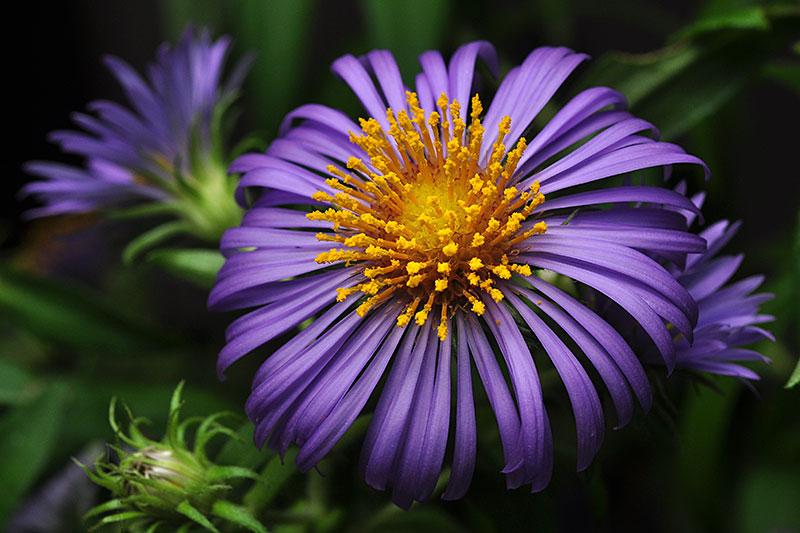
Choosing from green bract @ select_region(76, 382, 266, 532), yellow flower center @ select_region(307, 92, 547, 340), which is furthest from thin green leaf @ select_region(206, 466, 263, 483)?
yellow flower center @ select_region(307, 92, 547, 340)

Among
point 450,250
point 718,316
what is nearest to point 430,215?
point 450,250

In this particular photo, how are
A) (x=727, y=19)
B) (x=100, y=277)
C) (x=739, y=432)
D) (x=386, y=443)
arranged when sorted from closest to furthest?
(x=386, y=443)
(x=727, y=19)
(x=739, y=432)
(x=100, y=277)

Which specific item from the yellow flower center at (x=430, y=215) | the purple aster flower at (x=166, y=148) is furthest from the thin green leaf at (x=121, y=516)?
the purple aster flower at (x=166, y=148)

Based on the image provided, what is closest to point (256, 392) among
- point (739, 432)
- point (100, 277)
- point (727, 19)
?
point (727, 19)

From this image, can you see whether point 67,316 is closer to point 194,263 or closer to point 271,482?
point 194,263

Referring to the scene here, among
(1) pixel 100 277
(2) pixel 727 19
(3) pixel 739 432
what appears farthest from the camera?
(1) pixel 100 277

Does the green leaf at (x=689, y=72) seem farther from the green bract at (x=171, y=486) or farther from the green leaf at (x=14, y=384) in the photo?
the green leaf at (x=14, y=384)

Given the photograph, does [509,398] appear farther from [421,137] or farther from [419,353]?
[421,137]
